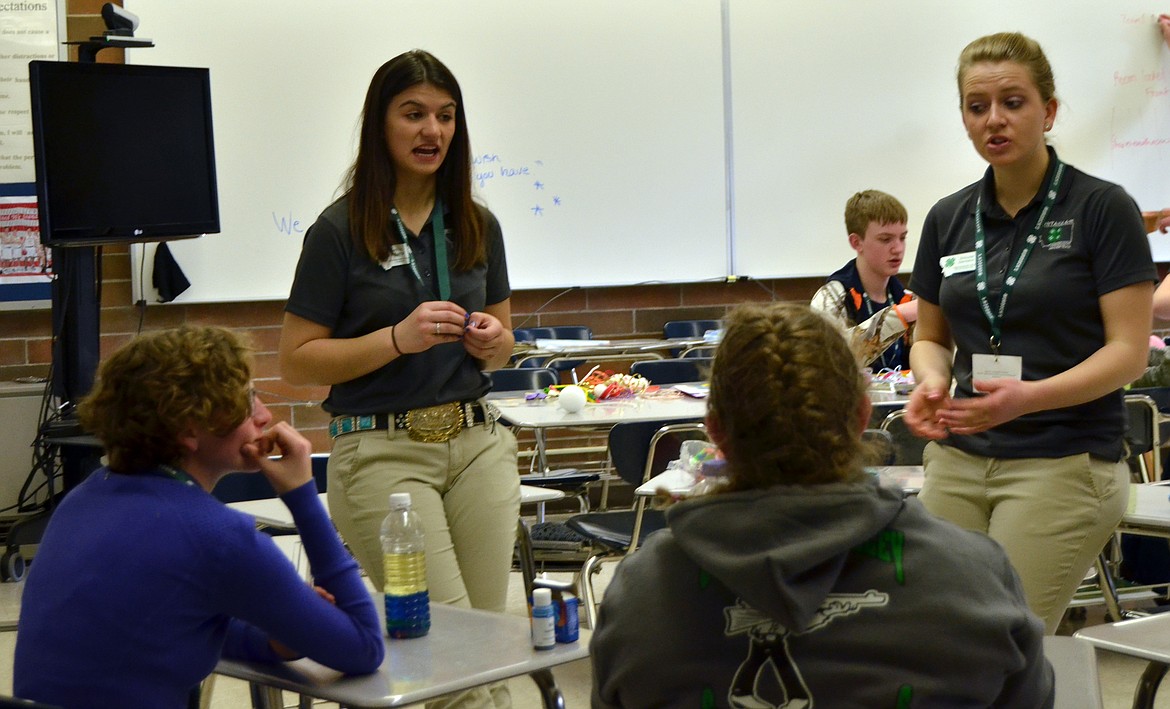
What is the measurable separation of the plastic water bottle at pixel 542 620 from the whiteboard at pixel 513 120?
414 cm

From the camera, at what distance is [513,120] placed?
20.4 feet

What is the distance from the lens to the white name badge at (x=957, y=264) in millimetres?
2283

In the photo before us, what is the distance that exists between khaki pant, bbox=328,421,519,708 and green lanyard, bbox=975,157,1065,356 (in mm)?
930

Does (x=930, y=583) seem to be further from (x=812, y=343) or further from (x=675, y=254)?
(x=675, y=254)

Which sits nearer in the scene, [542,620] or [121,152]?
[542,620]

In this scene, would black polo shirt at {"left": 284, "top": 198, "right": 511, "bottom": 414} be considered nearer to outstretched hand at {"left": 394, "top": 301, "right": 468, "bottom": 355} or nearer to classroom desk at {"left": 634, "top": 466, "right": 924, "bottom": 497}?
outstretched hand at {"left": 394, "top": 301, "right": 468, "bottom": 355}

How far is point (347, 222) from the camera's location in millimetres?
2396

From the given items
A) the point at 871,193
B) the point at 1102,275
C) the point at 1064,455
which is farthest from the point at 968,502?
the point at 871,193

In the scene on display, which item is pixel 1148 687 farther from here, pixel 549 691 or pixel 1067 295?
pixel 549 691

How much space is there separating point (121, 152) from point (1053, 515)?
12.4ft

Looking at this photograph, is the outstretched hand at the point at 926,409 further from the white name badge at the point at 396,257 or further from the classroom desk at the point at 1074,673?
the white name badge at the point at 396,257

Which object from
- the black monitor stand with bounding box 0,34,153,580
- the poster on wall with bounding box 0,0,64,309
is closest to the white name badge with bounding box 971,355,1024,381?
the black monitor stand with bounding box 0,34,153,580

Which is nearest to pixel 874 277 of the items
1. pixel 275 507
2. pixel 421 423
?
pixel 275 507

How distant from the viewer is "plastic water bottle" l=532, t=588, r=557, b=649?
6.07ft
